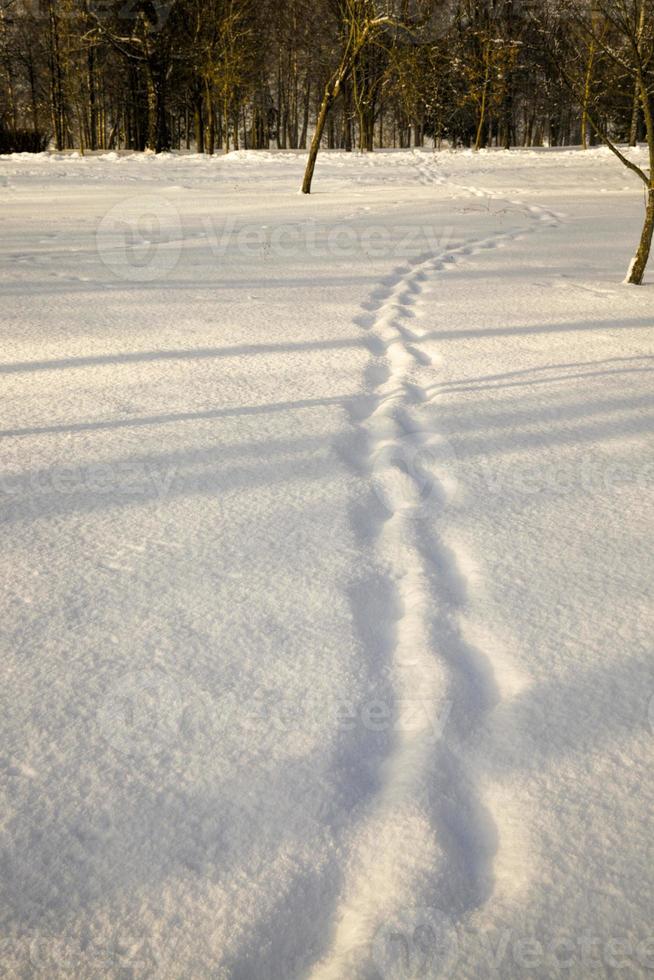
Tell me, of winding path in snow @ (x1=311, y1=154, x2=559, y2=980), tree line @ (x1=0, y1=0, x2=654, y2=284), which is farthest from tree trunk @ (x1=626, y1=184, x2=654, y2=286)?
tree line @ (x1=0, y1=0, x2=654, y2=284)

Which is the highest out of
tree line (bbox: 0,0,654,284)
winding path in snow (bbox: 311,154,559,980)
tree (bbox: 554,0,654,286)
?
tree line (bbox: 0,0,654,284)

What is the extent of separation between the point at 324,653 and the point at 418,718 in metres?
0.25

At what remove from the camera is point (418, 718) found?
1.31m

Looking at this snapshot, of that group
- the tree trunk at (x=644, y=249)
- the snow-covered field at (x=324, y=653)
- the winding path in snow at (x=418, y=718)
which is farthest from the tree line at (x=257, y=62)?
the winding path in snow at (x=418, y=718)

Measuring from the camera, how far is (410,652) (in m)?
1.49

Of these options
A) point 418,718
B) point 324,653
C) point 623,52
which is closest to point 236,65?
point 623,52

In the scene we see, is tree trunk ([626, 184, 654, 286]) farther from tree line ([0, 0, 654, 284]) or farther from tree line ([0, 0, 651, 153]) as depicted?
tree line ([0, 0, 651, 153])

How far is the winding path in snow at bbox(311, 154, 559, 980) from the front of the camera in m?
1.01

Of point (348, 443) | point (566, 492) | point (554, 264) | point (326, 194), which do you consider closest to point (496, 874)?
point (566, 492)

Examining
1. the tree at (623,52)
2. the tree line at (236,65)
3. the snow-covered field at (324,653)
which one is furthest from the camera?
the tree line at (236,65)

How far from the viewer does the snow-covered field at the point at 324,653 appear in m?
0.99

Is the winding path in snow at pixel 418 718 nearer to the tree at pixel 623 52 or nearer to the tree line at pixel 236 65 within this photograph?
the tree at pixel 623 52

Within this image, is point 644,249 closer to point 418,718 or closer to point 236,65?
point 418,718

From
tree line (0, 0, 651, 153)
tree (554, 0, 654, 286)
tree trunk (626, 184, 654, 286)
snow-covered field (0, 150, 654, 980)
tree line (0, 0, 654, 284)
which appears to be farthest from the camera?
tree line (0, 0, 651, 153)
